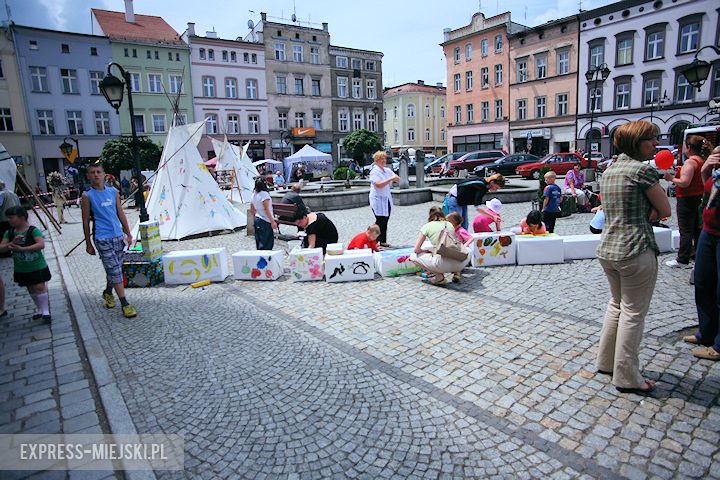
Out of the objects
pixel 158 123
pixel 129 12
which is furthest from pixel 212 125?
pixel 129 12

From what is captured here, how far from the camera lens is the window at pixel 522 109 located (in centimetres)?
4069

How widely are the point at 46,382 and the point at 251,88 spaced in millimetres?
42589

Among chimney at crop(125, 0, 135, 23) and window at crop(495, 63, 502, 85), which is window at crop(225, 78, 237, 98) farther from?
window at crop(495, 63, 502, 85)

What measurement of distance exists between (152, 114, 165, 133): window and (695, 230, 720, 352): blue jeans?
1609 inches

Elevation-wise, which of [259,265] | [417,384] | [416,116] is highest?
[416,116]

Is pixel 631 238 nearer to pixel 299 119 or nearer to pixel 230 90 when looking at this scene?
pixel 230 90

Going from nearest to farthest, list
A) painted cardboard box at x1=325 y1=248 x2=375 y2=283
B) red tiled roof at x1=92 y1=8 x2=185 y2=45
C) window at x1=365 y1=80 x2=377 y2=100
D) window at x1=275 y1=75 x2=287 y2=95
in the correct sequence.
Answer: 1. painted cardboard box at x1=325 y1=248 x2=375 y2=283
2. red tiled roof at x1=92 y1=8 x2=185 y2=45
3. window at x1=275 y1=75 x2=287 y2=95
4. window at x1=365 y1=80 x2=377 y2=100

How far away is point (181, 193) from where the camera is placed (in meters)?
12.0

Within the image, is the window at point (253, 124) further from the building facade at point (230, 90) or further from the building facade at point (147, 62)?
the building facade at point (147, 62)

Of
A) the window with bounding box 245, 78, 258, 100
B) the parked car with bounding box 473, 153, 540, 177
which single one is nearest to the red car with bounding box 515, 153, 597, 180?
the parked car with bounding box 473, 153, 540, 177

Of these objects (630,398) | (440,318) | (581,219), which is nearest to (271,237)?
(440,318)

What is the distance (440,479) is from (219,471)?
1.43m

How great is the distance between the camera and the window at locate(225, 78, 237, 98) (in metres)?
41.2

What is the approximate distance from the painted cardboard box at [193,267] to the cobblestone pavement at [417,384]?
1.04 m
